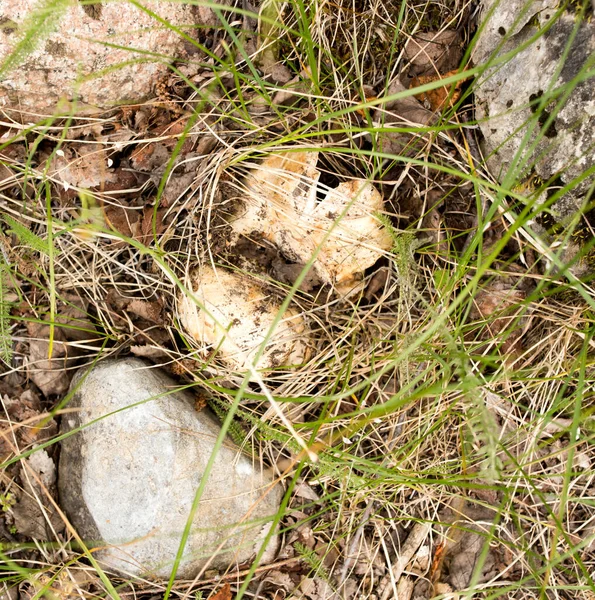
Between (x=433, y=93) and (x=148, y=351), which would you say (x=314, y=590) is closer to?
(x=148, y=351)

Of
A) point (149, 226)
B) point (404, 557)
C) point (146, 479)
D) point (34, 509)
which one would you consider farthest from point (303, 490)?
point (149, 226)

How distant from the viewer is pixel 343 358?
216cm

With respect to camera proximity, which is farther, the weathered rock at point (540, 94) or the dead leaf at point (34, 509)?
the dead leaf at point (34, 509)

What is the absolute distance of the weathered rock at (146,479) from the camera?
204cm

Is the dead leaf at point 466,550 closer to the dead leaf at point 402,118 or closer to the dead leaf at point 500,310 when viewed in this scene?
the dead leaf at point 500,310

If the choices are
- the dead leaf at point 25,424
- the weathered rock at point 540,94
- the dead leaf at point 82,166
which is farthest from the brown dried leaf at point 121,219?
the weathered rock at point 540,94

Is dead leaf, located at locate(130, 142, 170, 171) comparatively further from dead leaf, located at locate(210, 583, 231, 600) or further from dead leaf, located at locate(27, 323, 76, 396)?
dead leaf, located at locate(210, 583, 231, 600)

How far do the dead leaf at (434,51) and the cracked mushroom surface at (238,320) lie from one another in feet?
3.63

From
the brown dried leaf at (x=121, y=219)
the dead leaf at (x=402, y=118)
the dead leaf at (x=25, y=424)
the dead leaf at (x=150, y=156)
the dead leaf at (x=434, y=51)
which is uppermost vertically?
the dead leaf at (x=434, y=51)

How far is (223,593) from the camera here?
7.00 feet

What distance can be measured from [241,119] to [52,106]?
2.47 ft

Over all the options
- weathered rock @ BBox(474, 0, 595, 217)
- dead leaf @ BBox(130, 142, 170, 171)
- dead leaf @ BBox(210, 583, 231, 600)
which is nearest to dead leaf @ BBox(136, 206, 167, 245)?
dead leaf @ BBox(130, 142, 170, 171)

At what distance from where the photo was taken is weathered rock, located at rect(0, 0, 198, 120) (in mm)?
1945

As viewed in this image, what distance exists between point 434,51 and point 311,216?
0.84 m
